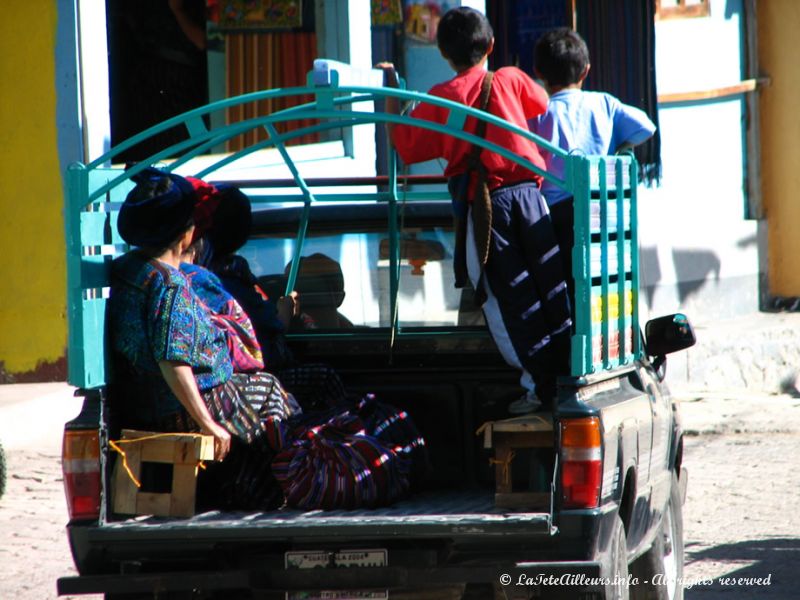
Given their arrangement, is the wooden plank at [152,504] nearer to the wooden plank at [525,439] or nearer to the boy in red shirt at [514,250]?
the wooden plank at [525,439]

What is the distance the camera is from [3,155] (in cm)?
968

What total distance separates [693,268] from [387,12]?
3700mm

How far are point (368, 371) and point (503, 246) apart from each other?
0.92 metres

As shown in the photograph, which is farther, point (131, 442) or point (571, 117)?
point (571, 117)

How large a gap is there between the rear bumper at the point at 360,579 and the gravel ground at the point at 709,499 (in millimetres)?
1881

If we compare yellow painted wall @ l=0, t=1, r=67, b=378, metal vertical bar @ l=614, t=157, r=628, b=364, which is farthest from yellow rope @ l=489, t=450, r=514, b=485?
yellow painted wall @ l=0, t=1, r=67, b=378

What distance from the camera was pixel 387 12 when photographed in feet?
40.7

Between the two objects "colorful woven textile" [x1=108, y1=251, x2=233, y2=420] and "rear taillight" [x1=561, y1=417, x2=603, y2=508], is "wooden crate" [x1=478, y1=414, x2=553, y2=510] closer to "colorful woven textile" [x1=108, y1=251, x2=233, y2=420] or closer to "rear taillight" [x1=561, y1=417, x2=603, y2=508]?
"rear taillight" [x1=561, y1=417, x2=603, y2=508]

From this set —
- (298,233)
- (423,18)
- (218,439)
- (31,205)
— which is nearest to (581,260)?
(218,439)

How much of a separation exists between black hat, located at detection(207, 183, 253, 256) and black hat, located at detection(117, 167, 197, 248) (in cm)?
63

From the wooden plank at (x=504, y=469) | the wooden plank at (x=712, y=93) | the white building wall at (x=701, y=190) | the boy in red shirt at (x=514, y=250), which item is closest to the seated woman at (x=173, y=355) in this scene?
the wooden plank at (x=504, y=469)

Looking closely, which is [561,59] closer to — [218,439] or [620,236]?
[620,236]

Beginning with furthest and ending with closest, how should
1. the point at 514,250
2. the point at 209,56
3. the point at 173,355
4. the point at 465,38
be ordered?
1. the point at 209,56
2. the point at 465,38
3. the point at 514,250
4. the point at 173,355

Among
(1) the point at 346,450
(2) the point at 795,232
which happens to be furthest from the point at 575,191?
(2) the point at 795,232
